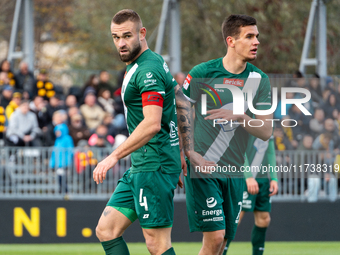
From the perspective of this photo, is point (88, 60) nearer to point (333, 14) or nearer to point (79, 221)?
point (333, 14)

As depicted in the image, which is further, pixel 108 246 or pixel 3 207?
pixel 3 207

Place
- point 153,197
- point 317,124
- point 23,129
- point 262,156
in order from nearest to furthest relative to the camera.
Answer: point 153,197, point 262,156, point 317,124, point 23,129

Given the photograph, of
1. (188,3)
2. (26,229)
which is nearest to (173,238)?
(26,229)

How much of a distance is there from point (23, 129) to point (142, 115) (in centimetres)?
737

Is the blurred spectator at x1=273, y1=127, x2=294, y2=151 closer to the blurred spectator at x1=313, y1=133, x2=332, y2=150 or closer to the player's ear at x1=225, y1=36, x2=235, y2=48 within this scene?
the blurred spectator at x1=313, y1=133, x2=332, y2=150

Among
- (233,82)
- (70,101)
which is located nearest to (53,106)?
(70,101)

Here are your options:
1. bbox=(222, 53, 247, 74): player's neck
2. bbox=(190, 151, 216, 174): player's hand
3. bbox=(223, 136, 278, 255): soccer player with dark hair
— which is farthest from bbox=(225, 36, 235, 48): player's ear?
bbox=(223, 136, 278, 255): soccer player with dark hair

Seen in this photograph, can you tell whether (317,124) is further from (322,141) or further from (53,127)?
(53,127)

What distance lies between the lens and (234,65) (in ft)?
19.0

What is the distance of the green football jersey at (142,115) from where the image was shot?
468 cm

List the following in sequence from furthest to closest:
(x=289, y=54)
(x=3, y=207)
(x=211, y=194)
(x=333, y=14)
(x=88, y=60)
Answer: (x=88, y=60)
(x=289, y=54)
(x=333, y=14)
(x=3, y=207)
(x=211, y=194)

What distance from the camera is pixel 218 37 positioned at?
2300 centimetres

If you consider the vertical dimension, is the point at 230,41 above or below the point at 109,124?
above

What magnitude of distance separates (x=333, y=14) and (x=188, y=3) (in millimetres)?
5854
